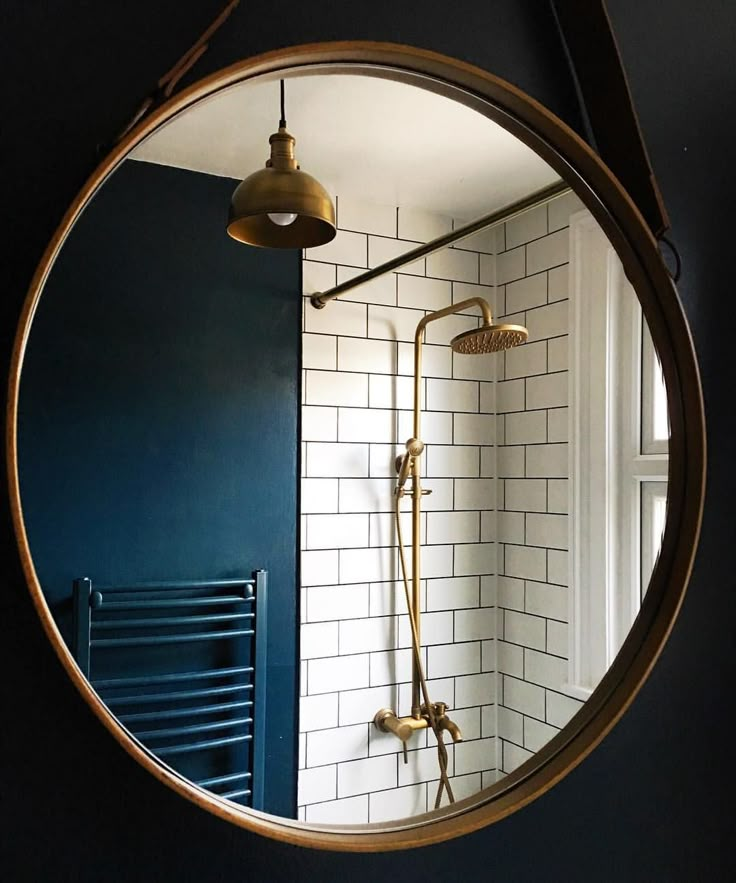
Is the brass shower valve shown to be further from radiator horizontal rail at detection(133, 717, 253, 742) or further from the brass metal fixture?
radiator horizontal rail at detection(133, 717, 253, 742)

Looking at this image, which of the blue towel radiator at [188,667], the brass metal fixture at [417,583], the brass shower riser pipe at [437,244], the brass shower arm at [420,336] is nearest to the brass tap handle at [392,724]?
the brass metal fixture at [417,583]

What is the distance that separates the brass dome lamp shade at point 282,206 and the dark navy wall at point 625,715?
0.42 ft

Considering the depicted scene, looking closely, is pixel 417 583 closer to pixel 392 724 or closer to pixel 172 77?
pixel 392 724

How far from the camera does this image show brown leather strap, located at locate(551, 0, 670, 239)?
935 millimetres

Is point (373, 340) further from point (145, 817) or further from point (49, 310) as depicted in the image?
point (145, 817)

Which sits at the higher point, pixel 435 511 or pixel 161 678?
pixel 435 511

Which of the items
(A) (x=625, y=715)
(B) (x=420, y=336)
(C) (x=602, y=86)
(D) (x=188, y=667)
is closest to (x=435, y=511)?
(B) (x=420, y=336)

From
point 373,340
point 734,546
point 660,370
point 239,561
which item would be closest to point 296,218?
point 373,340

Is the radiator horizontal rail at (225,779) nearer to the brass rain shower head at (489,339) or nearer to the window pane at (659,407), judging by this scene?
the brass rain shower head at (489,339)

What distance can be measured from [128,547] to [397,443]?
26 cm

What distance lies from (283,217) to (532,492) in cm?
37

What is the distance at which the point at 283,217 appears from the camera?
0.73 metres

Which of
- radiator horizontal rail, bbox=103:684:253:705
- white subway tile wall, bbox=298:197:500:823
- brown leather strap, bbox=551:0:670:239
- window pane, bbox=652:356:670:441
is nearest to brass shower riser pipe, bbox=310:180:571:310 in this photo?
white subway tile wall, bbox=298:197:500:823

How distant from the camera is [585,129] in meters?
0.94
